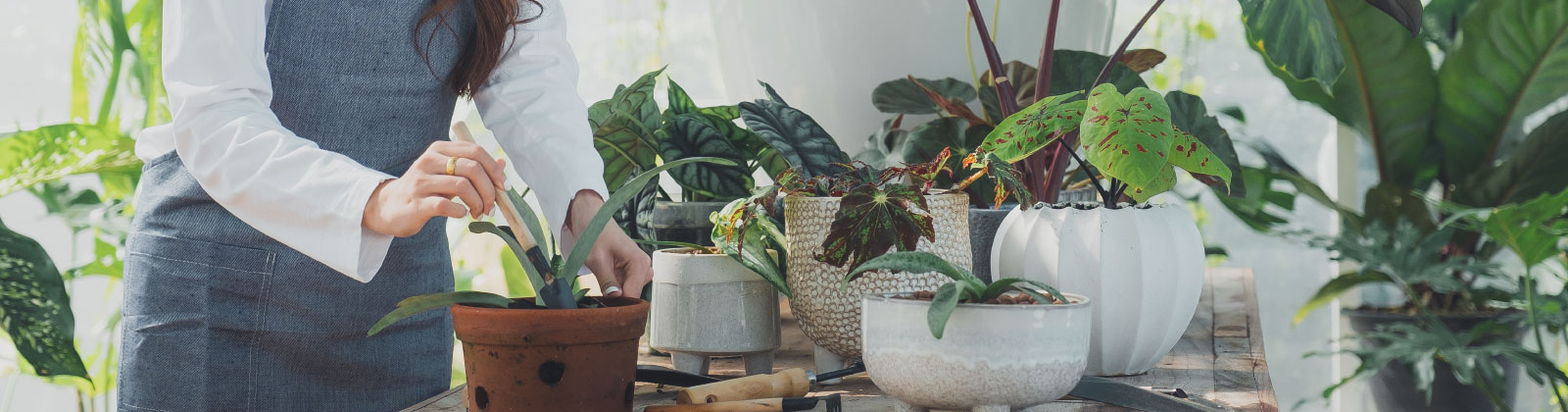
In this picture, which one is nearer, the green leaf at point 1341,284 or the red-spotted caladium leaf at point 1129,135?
the red-spotted caladium leaf at point 1129,135

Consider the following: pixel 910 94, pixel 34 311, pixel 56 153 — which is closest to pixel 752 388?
pixel 910 94

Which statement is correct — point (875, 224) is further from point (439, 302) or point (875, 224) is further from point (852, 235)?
point (439, 302)

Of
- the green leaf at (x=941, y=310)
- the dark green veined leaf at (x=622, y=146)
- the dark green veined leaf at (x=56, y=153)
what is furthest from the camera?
the dark green veined leaf at (x=56, y=153)

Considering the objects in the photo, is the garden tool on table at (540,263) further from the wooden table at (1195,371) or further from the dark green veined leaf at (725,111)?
the dark green veined leaf at (725,111)

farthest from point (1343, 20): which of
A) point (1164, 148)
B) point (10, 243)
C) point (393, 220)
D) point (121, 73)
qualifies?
point (121, 73)

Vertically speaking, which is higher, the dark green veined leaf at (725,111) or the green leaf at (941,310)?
the dark green veined leaf at (725,111)

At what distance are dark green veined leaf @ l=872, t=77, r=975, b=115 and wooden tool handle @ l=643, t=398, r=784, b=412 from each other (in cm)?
59

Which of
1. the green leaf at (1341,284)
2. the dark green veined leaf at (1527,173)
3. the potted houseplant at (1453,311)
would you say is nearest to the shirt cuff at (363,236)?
the potted houseplant at (1453,311)

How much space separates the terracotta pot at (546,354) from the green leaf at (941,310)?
Result: 0.51 ft

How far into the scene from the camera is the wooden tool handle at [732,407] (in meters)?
0.59

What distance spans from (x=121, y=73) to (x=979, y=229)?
1776 millimetres

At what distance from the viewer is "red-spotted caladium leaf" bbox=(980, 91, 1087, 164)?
0.70 meters

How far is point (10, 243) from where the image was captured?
137 cm

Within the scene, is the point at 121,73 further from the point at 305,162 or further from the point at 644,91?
the point at 305,162
